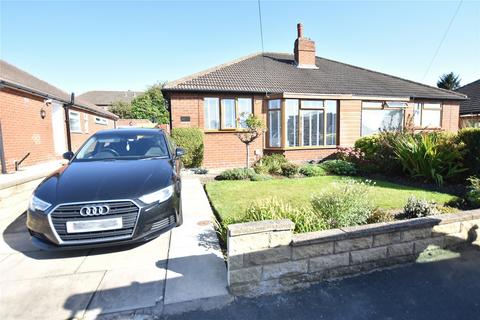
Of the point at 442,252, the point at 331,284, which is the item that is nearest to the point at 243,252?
the point at 331,284

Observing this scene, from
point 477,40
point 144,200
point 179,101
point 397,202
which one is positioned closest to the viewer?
point 144,200

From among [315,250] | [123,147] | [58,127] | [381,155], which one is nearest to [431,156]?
[381,155]

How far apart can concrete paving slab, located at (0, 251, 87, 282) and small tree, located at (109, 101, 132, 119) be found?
146 ft

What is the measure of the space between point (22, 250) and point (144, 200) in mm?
1849

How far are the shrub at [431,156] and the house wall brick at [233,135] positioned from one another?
4033 mm

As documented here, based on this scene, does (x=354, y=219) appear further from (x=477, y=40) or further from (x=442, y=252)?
(x=477, y=40)

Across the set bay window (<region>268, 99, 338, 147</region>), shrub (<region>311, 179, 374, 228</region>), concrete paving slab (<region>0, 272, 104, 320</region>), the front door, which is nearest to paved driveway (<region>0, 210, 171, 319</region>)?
concrete paving slab (<region>0, 272, 104, 320</region>)

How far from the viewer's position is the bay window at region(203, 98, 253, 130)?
1049cm

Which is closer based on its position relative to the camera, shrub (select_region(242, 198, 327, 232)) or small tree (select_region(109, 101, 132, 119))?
shrub (select_region(242, 198, 327, 232))

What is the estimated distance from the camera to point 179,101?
1012cm

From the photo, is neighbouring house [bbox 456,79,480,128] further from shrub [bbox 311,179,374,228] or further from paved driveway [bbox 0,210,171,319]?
paved driveway [bbox 0,210,171,319]

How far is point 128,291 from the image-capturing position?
2.45m

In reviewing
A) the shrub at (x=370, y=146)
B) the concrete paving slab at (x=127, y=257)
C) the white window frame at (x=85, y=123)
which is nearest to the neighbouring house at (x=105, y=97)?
the white window frame at (x=85, y=123)

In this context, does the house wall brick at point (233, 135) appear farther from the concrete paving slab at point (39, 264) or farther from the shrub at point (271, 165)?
the concrete paving slab at point (39, 264)
